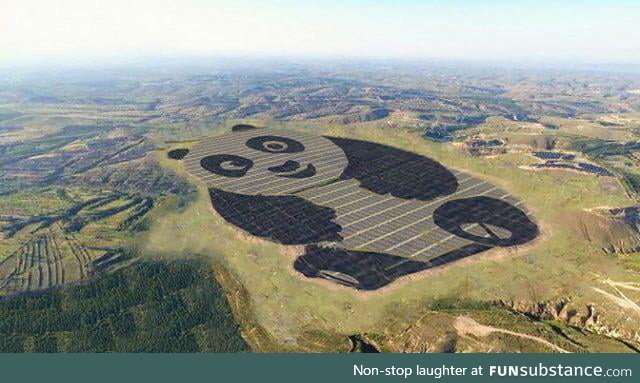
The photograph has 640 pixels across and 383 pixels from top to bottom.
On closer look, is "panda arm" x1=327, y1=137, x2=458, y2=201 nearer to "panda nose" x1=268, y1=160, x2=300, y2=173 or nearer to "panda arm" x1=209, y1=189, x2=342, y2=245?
"panda nose" x1=268, y1=160, x2=300, y2=173

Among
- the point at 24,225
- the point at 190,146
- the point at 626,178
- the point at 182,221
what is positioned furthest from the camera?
the point at 626,178

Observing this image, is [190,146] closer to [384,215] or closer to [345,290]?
[384,215]

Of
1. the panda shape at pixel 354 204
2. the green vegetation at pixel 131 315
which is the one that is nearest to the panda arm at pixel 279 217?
the panda shape at pixel 354 204

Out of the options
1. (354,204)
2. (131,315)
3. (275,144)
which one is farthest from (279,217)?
(275,144)

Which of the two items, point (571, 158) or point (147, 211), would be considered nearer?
point (147, 211)

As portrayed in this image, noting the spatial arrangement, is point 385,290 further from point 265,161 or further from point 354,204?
point 265,161

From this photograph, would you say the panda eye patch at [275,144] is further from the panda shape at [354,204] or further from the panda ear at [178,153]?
the panda ear at [178,153]

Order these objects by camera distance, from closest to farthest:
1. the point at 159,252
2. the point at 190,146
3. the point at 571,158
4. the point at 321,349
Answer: the point at 321,349 → the point at 159,252 → the point at 190,146 → the point at 571,158

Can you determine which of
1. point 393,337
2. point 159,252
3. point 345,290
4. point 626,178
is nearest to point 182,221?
point 159,252
